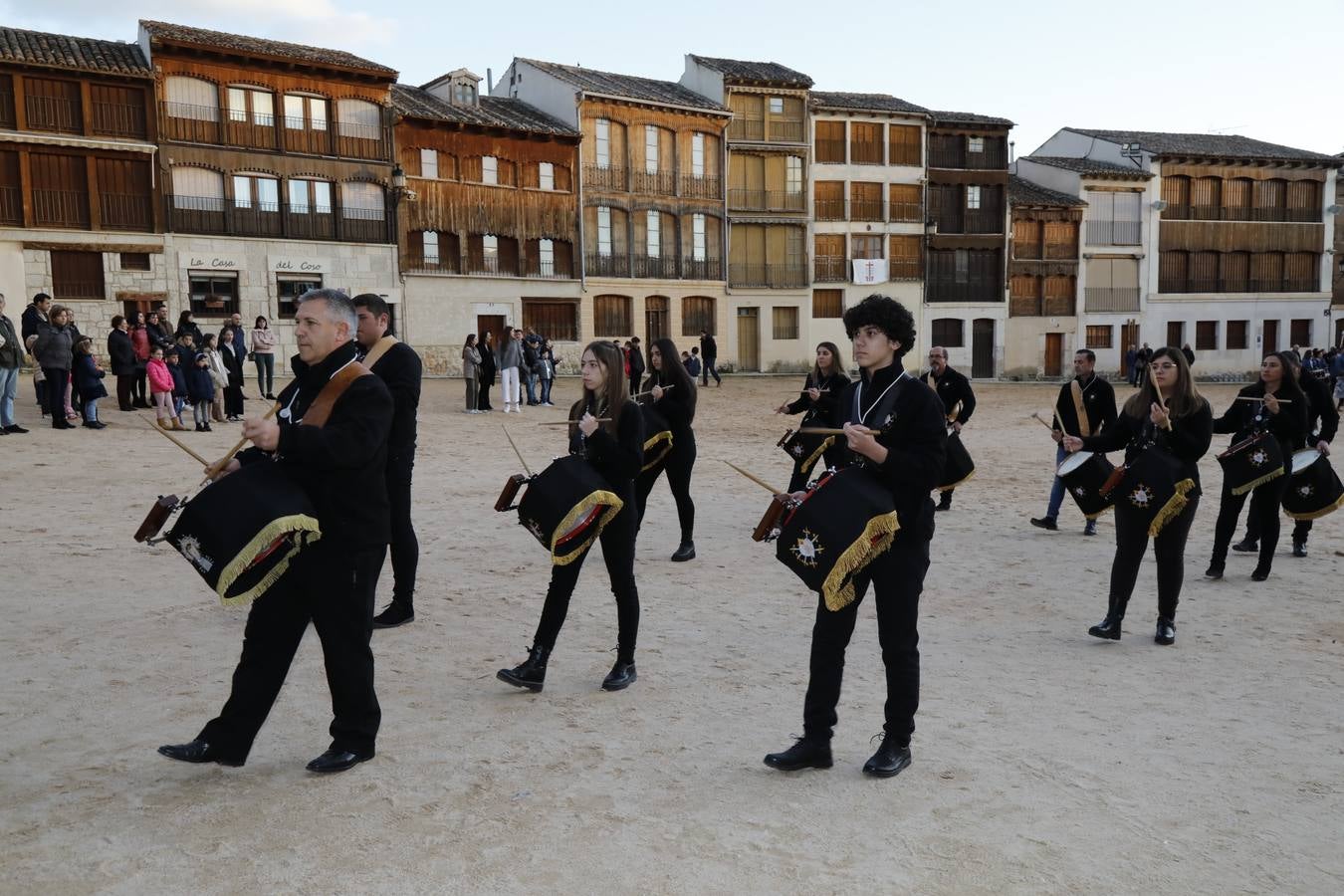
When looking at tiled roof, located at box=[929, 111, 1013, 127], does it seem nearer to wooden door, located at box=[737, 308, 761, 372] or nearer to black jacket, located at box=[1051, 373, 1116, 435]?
wooden door, located at box=[737, 308, 761, 372]

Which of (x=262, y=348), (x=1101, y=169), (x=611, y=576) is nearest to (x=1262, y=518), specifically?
(x=611, y=576)

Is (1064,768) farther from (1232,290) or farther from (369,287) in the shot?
(1232,290)

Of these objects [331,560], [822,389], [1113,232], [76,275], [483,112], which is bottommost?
[331,560]

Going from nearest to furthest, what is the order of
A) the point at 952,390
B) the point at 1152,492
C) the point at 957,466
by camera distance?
the point at 1152,492 → the point at 957,466 → the point at 952,390

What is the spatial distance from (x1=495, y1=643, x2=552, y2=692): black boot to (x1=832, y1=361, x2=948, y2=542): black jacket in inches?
81.1

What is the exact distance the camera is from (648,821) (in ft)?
13.7

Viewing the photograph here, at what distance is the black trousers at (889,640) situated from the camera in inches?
178

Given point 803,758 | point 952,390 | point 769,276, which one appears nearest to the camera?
point 803,758

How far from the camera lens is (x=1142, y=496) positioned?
6688 millimetres

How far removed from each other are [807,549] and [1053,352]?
49330 millimetres

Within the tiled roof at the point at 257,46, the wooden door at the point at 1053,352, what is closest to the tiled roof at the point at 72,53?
the tiled roof at the point at 257,46

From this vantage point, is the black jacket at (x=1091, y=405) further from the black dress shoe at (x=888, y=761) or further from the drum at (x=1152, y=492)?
the black dress shoe at (x=888, y=761)

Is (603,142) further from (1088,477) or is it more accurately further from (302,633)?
(302,633)

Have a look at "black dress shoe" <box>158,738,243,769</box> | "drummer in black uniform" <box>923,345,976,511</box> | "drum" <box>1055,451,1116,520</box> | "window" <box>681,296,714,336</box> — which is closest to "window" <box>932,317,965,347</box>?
"window" <box>681,296,714,336</box>
